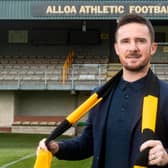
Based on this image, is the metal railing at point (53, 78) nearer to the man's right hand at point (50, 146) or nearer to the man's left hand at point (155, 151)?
the man's right hand at point (50, 146)

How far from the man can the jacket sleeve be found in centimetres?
15

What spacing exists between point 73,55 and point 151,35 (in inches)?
1261

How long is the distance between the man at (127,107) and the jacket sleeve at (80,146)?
0.49 ft

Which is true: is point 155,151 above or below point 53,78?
above

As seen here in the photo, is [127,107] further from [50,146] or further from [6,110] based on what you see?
[6,110]

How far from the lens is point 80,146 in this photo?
3.39 m

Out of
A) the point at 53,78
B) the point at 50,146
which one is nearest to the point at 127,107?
the point at 50,146

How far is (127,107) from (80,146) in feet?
1.52

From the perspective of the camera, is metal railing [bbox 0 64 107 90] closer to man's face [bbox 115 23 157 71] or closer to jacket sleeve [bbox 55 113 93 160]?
jacket sleeve [bbox 55 113 93 160]

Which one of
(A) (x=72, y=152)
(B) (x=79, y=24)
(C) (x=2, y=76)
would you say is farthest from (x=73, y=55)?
(A) (x=72, y=152)

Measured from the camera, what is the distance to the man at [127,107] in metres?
2.97

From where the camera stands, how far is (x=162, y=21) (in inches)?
1363

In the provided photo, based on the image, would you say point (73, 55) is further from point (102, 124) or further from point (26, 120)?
point (102, 124)

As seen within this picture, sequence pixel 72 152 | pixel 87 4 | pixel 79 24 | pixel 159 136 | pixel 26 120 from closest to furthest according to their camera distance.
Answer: pixel 159 136 → pixel 72 152 → pixel 26 120 → pixel 87 4 → pixel 79 24
